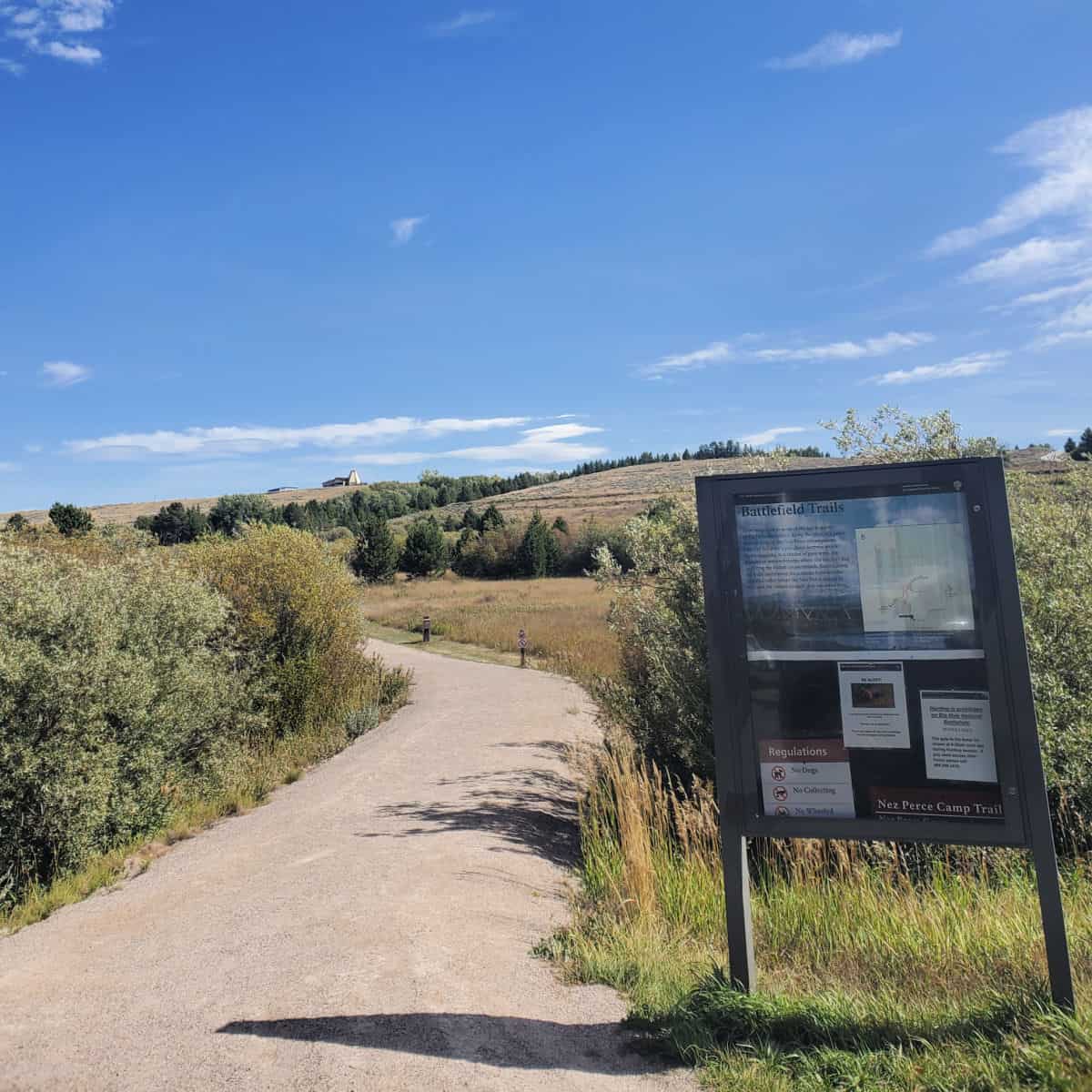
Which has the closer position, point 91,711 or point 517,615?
point 91,711

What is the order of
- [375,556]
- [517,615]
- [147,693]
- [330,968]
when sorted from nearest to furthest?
[330,968]
[147,693]
[517,615]
[375,556]

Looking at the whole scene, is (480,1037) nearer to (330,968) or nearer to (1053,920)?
(330,968)

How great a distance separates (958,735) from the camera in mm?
3201

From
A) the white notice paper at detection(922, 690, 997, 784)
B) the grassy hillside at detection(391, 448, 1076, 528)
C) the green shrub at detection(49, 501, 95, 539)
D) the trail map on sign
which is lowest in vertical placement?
the white notice paper at detection(922, 690, 997, 784)

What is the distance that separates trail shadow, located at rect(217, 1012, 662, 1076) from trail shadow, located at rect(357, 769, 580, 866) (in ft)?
8.63

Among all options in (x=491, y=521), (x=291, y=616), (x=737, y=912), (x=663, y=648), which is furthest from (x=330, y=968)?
(x=491, y=521)

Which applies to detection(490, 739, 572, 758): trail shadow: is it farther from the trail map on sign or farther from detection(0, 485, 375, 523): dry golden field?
detection(0, 485, 375, 523): dry golden field

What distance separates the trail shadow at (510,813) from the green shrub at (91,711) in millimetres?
2469

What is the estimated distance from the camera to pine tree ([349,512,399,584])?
1834 inches

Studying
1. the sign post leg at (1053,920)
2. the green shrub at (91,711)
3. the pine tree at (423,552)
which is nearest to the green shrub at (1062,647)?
the sign post leg at (1053,920)

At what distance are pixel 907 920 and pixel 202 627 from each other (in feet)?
26.4

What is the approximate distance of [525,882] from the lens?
5.38m

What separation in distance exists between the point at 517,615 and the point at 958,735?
25712 mm

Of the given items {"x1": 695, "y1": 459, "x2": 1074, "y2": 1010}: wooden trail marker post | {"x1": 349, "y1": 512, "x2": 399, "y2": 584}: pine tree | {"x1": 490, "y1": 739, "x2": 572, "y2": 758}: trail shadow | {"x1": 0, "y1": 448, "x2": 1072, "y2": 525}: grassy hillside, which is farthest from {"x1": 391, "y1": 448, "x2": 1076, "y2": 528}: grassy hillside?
{"x1": 695, "y1": 459, "x2": 1074, "y2": 1010}: wooden trail marker post
